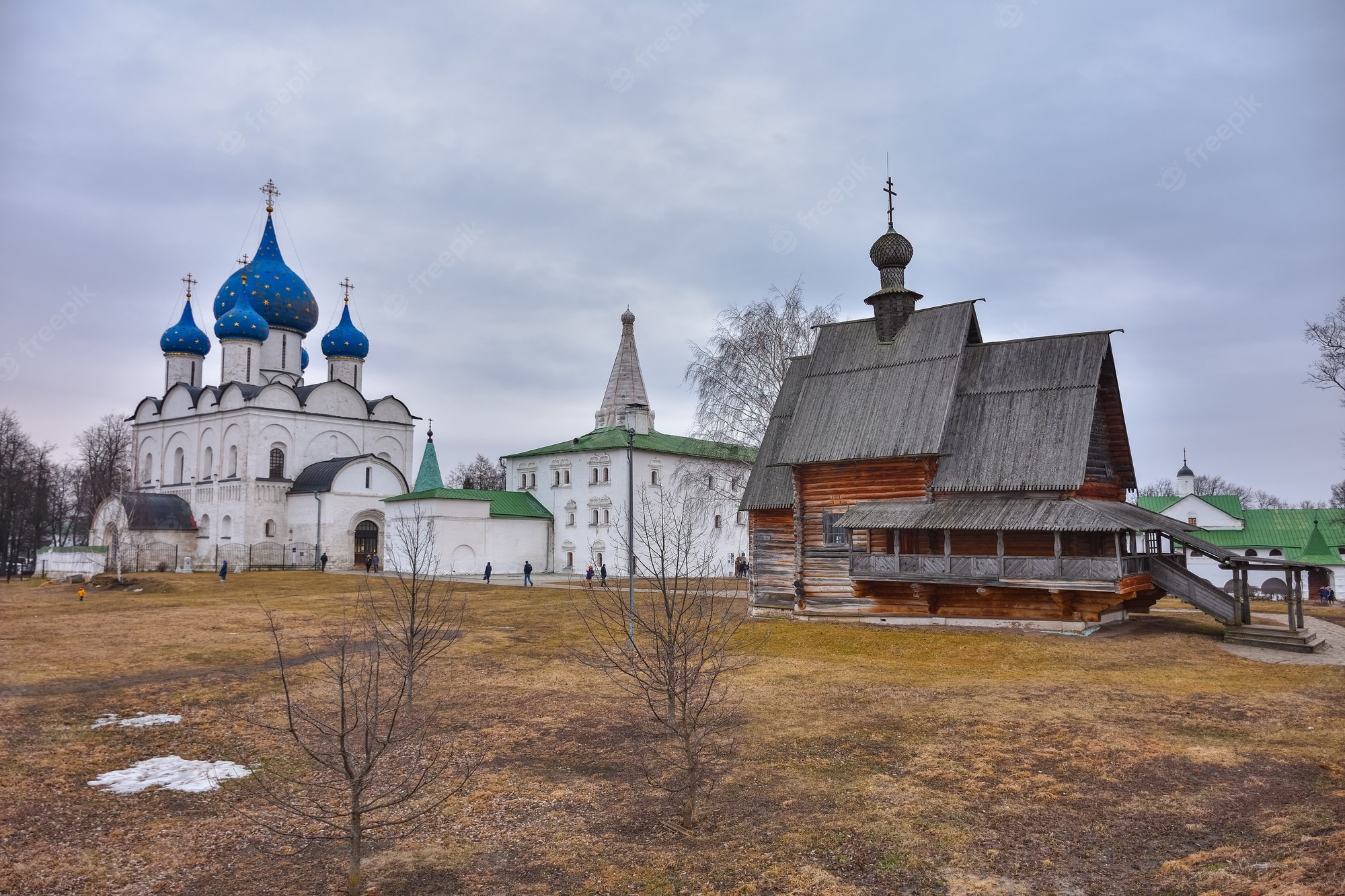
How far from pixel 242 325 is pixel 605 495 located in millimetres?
24267

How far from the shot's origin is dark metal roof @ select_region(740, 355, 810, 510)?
2414cm

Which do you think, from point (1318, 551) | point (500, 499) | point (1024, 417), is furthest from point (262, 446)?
point (1318, 551)

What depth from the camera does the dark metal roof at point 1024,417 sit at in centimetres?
1925

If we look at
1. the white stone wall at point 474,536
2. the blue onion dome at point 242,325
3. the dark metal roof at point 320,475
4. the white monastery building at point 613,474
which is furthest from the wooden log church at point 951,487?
the blue onion dome at point 242,325

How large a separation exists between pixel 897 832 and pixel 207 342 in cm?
5850

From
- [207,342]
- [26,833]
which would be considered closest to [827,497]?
[26,833]

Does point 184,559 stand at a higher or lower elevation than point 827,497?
lower

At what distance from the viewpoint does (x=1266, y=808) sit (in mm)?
7270

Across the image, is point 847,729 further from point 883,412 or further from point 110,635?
point 110,635

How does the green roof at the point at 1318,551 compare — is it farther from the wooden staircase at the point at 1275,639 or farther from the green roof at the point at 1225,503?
the wooden staircase at the point at 1275,639

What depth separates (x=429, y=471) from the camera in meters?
47.2

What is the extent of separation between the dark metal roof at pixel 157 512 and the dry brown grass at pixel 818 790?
104 feet

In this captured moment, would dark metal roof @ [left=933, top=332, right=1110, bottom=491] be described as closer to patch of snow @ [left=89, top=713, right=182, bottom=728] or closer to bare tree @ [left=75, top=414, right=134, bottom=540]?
patch of snow @ [left=89, top=713, right=182, bottom=728]

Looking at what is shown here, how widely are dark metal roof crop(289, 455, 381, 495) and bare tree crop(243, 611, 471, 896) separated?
36127 mm
